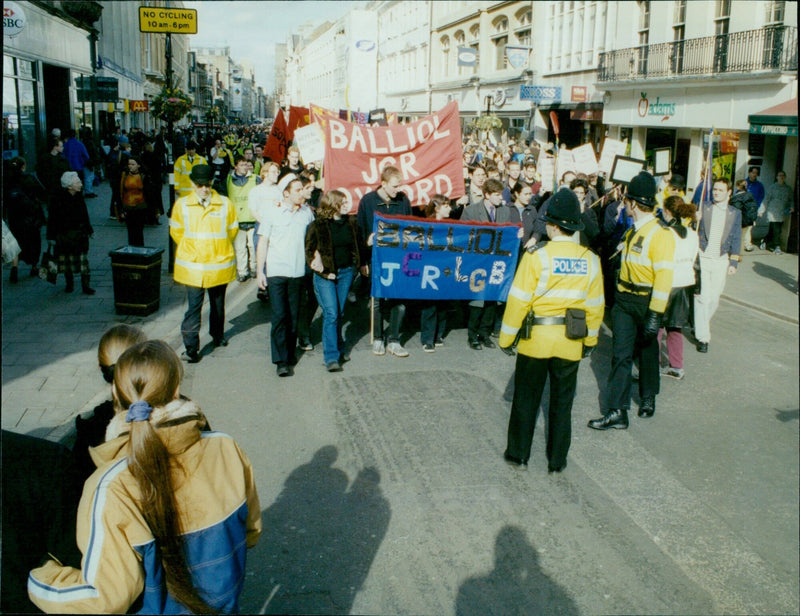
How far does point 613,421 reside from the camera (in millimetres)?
5793

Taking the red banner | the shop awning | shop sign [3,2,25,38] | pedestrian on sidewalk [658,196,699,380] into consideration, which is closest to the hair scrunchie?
pedestrian on sidewalk [658,196,699,380]

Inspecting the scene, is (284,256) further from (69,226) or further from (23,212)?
(23,212)

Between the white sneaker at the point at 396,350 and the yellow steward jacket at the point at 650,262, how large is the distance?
2651mm

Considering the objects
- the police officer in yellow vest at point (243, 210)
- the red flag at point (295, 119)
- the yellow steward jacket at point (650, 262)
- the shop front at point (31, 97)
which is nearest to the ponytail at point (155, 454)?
the yellow steward jacket at point (650, 262)

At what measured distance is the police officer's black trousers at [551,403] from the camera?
4.81 metres

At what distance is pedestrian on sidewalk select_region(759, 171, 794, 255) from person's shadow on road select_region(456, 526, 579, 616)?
40.9ft

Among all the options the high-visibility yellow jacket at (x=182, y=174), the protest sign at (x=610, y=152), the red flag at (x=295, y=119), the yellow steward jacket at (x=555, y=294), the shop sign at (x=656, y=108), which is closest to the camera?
the yellow steward jacket at (x=555, y=294)

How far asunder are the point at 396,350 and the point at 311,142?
4.03m

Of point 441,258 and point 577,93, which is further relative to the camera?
point 441,258

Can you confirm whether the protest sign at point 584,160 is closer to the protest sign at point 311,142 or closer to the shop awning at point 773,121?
the protest sign at point 311,142

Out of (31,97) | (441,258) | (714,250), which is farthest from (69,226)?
(31,97)

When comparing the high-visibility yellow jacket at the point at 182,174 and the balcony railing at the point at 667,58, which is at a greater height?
the balcony railing at the point at 667,58

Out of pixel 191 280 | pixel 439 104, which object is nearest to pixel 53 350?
pixel 191 280

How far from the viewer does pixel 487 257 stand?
26.3 feet
